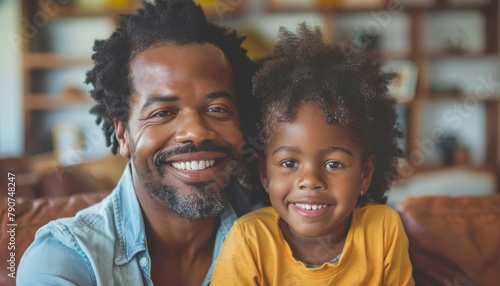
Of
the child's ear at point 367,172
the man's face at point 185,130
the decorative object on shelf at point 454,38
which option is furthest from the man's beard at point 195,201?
the decorative object on shelf at point 454,38

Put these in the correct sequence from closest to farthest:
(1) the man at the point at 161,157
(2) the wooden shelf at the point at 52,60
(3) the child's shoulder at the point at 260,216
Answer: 1. (1) the man at the point at 161,157
2. (3) the child's shoulder at the point at 260,216
3. (2) the wooden shelf at the point at 52,60

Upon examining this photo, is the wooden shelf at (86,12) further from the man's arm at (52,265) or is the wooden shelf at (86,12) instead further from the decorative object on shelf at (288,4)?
the man's arm at (52,265)

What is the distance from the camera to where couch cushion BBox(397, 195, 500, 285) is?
1.64 metres

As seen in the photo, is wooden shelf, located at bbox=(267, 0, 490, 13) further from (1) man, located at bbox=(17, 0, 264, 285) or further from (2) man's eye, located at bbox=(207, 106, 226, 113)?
(2) man's eye, located at bbox=(207, 106, 226, 113)

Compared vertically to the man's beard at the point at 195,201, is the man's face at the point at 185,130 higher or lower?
higher

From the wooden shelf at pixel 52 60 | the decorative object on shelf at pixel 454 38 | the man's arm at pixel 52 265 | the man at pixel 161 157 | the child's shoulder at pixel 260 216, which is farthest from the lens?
the decorative object on shelf at pixel 454 38

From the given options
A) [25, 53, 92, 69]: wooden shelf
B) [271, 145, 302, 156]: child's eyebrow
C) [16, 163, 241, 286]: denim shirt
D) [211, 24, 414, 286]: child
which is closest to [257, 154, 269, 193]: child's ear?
[211, 24, 414, 286]: child

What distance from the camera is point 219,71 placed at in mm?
1471

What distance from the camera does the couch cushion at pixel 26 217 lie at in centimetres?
152

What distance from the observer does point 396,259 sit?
4.81ft

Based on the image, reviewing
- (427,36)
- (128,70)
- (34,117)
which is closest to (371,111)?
(128,70)

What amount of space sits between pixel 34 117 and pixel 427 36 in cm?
368

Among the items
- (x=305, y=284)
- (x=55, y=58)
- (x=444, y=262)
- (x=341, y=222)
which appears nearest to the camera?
(x=305, y=284)

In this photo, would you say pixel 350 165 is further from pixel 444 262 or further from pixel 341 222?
pixel 444 262
